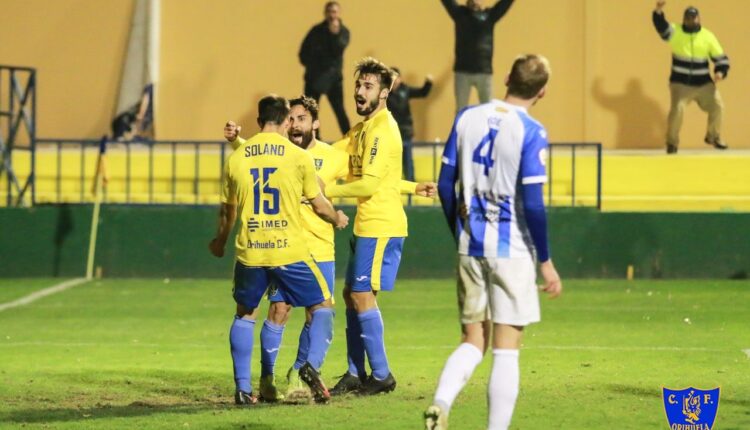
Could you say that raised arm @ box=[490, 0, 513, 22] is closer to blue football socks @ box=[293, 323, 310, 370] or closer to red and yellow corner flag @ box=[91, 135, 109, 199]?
A: red and yellow corner flag @ box=[91, 135, 109, 199]

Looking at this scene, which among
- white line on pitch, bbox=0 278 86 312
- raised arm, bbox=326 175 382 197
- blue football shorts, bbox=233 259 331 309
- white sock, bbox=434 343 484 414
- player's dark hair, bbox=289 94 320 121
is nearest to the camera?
white sock, bbox=434 343 484 414

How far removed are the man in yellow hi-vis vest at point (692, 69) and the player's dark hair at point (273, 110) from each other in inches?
532

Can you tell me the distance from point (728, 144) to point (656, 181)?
141 inches

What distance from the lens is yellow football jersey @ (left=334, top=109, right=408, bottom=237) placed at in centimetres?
1110

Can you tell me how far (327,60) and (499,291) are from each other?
14568 mm

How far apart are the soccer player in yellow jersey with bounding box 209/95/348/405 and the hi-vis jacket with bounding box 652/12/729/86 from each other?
13849 millimetres

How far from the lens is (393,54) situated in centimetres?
2558

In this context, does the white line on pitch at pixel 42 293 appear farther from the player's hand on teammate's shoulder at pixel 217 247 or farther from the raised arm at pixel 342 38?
the player's hand on teammate's shoulder at pixel 217 247

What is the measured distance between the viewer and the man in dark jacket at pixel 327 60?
75.1 feet

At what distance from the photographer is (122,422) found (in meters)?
10.2

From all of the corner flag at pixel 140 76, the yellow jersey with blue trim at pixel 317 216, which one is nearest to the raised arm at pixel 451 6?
the corner flag at pixel 140 76

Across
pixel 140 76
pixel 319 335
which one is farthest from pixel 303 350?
pixel 140 76

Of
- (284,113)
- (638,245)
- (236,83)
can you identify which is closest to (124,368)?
(284,113)

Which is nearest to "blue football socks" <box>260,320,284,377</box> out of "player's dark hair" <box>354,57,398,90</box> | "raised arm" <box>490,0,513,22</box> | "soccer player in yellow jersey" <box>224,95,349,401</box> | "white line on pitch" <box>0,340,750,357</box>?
"soccer player in yellow jersey" <box>224,95,349,401</box>
